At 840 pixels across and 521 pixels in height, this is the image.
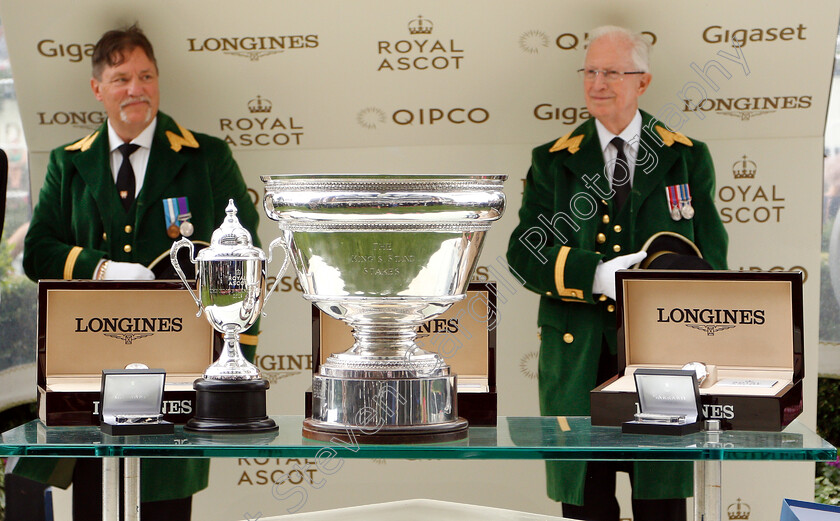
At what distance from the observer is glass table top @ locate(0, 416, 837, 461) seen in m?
1.37

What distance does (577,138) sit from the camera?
334 centimetres

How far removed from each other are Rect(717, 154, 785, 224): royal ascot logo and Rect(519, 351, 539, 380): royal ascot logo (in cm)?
86

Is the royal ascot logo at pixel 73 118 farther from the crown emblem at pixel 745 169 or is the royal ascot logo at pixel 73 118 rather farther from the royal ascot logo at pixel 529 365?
the crown emblem at pixel 745 169

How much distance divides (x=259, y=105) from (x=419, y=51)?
610mm

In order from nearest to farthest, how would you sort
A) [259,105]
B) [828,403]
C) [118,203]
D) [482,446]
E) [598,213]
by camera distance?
[482,446] < [598,213] < [118,203] < [259,105] < [828,403]

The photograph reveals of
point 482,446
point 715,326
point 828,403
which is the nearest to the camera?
point 482,446

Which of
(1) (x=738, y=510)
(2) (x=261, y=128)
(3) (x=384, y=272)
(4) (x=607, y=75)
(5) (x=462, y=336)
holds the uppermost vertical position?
(4) (x=607, y=75)

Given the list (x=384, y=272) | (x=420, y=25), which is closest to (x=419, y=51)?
(x=420, y=25)

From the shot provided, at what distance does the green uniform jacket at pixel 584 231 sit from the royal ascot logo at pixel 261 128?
0.88 m

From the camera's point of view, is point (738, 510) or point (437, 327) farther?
point (738, 510)

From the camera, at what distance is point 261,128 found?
3.49 metres

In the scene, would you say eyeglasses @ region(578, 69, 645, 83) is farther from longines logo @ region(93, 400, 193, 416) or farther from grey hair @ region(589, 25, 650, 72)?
longines logo @ region(93, 400, 193, 416)

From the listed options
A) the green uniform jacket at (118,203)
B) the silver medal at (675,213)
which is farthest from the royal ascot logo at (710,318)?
the green uniform jacket at (118,203)

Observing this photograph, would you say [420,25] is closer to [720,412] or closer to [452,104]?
[452,104]
